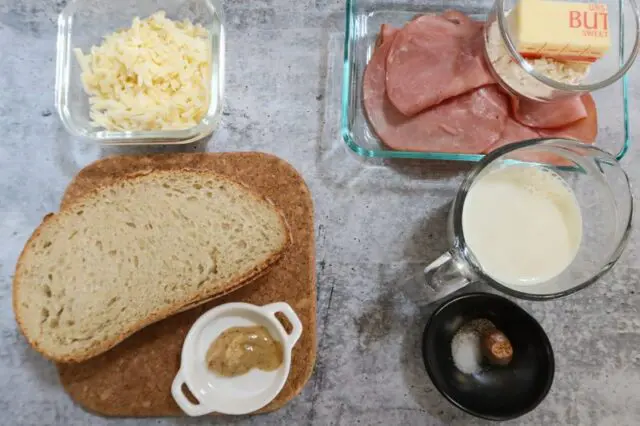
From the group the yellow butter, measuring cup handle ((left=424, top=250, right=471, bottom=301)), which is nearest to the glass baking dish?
the yellow butter

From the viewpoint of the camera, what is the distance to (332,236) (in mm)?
1439

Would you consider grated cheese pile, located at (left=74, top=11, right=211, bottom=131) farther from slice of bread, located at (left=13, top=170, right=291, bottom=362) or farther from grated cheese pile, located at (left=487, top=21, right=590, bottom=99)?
grated cheese pile, located at (left=487, top=21, right=590, bottom=99)

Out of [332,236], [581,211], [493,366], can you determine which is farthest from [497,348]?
[332,236]

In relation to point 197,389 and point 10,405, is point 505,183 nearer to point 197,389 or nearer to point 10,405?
point 197,389

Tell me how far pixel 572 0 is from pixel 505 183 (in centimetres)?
57

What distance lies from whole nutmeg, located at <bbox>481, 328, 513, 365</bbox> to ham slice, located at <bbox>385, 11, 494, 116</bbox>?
0.57 metres

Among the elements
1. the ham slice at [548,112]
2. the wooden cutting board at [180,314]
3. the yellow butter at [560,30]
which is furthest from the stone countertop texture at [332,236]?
the yellow butter at [560,30]

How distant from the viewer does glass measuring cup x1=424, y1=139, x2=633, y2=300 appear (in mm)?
1198

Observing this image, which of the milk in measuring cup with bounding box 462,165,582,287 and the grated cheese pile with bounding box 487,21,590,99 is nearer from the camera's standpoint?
the milk in measuring cup with bounding box 462,165,582,287

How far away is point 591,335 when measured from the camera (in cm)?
142

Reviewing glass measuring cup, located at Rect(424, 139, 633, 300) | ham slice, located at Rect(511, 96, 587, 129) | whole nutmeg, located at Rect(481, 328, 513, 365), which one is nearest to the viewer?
glass measuring cup, located at Rect(424, 139, 633, 300)

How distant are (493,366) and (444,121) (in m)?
0.60

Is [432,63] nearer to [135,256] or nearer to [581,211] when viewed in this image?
[581,211]

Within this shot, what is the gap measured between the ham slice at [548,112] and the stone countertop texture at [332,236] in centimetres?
14
